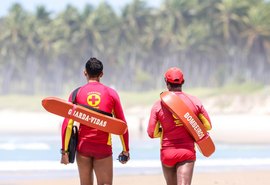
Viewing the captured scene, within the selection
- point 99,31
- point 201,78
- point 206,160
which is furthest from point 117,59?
point 206,160

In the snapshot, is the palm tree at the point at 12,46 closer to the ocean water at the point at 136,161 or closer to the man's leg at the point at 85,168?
the ocean water at the point at 136,161

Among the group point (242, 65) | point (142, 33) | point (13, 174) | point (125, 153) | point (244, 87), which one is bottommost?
point (125, 153)

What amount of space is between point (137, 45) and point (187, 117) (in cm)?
9895

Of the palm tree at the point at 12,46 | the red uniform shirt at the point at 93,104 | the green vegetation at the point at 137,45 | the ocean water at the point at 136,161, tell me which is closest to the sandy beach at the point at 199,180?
the ocean water at the point at 136,161

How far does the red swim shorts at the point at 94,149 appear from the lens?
19.1 feet

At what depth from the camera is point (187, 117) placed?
230 inches

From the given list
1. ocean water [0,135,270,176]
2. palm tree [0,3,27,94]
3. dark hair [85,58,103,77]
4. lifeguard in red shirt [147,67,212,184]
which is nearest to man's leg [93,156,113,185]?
lifeguard in red shirt [147,67,212,184]

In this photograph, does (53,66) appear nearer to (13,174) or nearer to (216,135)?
(216,135)

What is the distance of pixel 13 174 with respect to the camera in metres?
13.0

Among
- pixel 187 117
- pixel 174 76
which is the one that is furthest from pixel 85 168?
pixel 174 76

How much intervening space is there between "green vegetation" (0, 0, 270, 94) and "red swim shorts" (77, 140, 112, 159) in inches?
3650

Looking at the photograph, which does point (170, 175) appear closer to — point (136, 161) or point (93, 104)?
point (93, 104)

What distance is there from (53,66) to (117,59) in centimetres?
1049

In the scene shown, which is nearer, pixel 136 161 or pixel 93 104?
pixel 93 104
